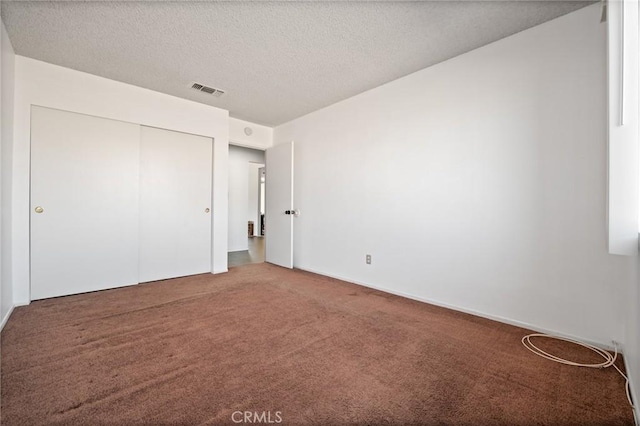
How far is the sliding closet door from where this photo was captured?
12.2ft

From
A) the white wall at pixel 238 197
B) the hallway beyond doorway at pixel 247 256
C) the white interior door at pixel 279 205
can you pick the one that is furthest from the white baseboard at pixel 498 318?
the white wall at pixel 238 197

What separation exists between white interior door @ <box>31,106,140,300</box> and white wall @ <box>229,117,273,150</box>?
59.7 inches

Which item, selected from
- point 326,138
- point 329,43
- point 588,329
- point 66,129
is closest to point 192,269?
point 66,129

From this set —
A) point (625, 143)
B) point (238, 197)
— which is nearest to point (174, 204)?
point (238, 197)

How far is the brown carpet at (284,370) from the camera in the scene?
4.43 ft

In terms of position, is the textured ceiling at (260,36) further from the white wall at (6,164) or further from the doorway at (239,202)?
the doorway at (239,202)

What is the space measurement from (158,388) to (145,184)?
9.80 ft

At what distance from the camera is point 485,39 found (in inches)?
98.3

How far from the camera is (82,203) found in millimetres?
3203

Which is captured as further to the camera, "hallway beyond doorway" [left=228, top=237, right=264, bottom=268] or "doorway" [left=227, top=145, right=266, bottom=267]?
"doorway" [left=227, top=145, right=266, bottom=267]

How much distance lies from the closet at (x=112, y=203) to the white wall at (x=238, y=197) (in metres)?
2.09

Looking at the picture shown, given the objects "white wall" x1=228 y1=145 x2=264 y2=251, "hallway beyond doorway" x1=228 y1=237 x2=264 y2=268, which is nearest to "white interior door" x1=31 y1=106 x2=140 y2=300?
"hallway beyond doorway" x1=228 y1=237 x2=264 y2=268

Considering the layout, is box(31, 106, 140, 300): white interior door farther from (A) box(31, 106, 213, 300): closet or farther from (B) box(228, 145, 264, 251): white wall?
(B) box(228, 145, 264, 251): white wall

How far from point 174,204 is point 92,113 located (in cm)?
142
